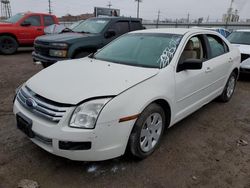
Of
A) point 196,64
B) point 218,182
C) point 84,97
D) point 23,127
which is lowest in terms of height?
point 218,182

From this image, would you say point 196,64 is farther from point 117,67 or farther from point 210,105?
point 210,105

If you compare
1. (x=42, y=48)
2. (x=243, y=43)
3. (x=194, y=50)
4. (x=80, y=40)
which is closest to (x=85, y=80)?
(x=194, y=50)

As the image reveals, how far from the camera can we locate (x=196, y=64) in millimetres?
3002

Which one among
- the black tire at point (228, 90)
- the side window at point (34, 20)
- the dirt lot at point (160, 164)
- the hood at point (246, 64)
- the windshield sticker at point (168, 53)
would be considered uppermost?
the side window at point (34, 20)

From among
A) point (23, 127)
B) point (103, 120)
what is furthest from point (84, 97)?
point (23, 127)

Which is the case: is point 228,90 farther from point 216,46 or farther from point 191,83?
point 191,83

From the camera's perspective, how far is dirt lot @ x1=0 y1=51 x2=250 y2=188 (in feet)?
7.96

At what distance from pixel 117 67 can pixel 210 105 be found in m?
2.66

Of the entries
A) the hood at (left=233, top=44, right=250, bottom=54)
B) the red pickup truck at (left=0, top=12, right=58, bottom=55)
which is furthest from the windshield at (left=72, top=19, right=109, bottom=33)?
the hood at (left=233, top=44, right=250, bottom=54)

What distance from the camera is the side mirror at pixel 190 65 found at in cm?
300

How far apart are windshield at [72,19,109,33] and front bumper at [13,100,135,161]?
494 cm

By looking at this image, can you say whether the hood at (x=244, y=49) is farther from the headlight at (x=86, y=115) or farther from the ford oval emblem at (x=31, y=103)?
the ford oval emblem at (x=31, y=103)

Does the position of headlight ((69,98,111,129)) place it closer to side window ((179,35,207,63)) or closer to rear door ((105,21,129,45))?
side window ((179,35,207,63))

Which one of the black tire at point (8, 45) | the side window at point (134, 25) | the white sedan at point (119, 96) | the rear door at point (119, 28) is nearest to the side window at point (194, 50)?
the white sedan at point (119, 96)
